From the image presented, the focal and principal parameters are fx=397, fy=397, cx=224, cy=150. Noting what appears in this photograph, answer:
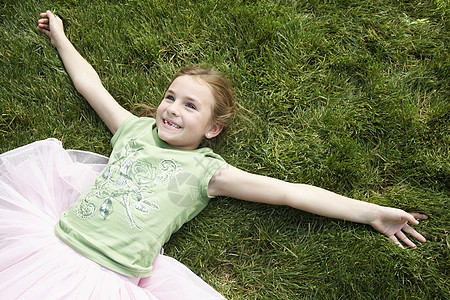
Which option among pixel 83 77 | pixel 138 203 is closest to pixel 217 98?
pixel 138 203

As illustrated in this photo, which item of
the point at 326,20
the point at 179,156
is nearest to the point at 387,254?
the point at 179,156

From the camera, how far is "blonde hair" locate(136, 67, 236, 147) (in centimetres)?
271

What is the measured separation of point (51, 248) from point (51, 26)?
182cm

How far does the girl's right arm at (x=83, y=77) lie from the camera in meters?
2.86

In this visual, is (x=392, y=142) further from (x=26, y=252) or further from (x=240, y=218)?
(x=26, y=252)

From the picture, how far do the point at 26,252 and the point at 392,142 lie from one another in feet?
8.29

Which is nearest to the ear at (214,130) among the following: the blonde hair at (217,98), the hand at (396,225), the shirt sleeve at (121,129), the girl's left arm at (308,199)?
the blonde hair at (217,98)

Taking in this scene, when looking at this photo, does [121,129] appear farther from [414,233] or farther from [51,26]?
[414,233]

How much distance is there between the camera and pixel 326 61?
10.2 ft

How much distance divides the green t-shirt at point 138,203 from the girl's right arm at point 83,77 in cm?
26

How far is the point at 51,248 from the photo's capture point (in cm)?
229

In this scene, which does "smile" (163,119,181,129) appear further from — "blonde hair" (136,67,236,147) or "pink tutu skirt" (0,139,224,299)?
"pink tutu skirt" (0,139,224,299)

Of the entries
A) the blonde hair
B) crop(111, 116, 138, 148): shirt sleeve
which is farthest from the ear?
crop(111, 116, 138, 148): shirt sleeve

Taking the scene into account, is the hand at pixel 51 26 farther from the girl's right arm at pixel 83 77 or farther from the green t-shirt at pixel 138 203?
the green t-shirt at pixel 138 203
